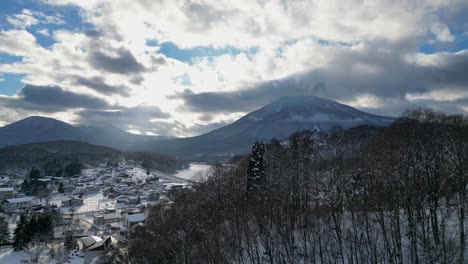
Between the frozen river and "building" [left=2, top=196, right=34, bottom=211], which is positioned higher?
the frozen river

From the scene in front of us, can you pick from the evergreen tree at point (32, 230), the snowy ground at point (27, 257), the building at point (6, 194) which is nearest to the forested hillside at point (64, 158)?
the building at point (6, 194)

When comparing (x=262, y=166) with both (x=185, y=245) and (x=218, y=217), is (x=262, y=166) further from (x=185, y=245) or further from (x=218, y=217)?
(x=185, y=245)

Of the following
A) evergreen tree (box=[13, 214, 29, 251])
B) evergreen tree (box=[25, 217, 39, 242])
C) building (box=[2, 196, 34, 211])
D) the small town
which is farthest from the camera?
building (box=[2, 196, 34, 211])

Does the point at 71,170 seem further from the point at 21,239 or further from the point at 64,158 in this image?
the point at 21,239

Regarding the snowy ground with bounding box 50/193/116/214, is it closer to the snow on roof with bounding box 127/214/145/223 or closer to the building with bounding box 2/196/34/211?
the building with bounding box 2/196/34/211

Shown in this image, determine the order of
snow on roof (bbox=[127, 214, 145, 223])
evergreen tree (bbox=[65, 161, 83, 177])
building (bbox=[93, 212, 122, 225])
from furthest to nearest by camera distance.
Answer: evergreen tree (bbox=[65, 161, 83, 177]) → building (bbox=[93, 212, 122, 225]) → snow on roof (bbox=[127, 214, 145, 223])

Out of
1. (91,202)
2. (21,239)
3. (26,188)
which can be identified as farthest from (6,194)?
(21,239)

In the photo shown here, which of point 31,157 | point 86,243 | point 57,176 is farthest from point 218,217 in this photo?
point 31,157

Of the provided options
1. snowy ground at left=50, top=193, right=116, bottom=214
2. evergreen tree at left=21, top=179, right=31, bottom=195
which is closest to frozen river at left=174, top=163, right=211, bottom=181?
snowy ground at left=50, top=193, right=116, bottom=214

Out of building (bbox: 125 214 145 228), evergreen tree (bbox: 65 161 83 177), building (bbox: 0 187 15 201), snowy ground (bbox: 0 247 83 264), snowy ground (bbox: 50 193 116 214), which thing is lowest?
snowy ground (bbox: 50 193 116 214)
